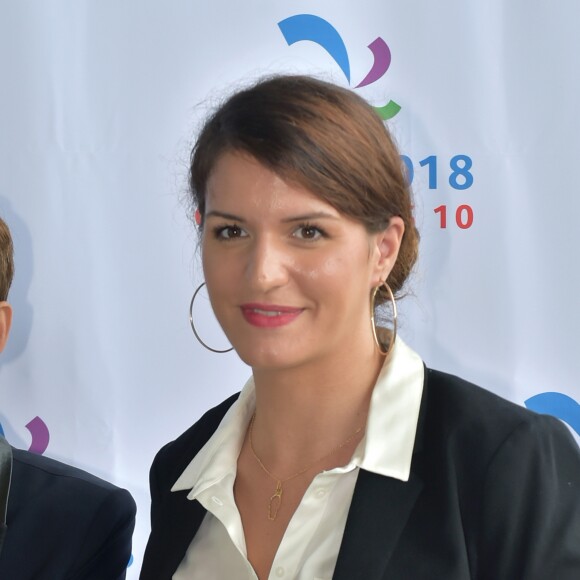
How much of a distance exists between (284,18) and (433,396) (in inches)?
36.4

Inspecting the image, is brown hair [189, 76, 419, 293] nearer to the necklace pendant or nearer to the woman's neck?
the woman's neck

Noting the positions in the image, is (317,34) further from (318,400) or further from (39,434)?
(39,434)

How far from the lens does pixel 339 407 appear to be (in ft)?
4.25

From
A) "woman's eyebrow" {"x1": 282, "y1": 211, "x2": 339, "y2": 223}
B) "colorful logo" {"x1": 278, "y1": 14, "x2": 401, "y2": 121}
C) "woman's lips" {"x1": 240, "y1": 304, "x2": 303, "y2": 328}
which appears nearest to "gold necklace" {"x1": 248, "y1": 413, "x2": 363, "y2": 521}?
"woman's lips" {"x1": 240, "y1": 304, "x2": 303, "y2": 328}

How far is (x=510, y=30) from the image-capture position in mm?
1692

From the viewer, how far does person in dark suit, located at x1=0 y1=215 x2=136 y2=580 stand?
4.60 ft

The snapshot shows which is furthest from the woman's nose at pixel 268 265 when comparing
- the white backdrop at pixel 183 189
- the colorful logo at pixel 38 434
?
the colorful logo at pixel 38 434

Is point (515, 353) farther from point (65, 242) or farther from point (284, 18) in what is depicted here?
point (65, 242)

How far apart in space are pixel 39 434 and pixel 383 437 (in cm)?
104

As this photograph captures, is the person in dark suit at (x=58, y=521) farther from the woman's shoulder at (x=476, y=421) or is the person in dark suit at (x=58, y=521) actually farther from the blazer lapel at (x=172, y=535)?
the woman's shoulder at (x=476, y=421)

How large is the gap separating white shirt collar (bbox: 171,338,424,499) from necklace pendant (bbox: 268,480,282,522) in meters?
0.09

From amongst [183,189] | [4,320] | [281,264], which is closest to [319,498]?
[281,264]

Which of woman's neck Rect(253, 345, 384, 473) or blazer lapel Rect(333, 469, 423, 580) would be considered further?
woman's neck Rect(253, 345, 384, 473)

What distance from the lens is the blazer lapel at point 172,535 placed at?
4.43 feet
